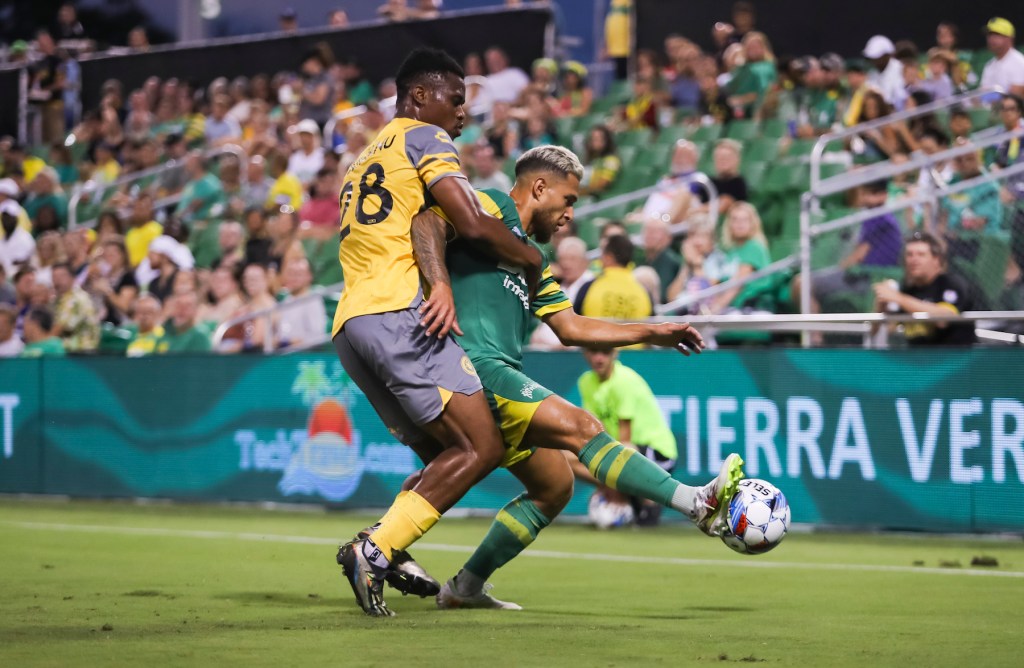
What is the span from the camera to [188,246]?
19.8 m

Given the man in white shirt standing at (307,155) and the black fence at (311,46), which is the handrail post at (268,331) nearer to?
the man in white shirt standing at (307,155)

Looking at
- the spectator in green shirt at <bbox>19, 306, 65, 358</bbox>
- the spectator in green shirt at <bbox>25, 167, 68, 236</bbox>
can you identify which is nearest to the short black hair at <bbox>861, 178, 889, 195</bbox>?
the spectator in green shirt at <bbox>19, 306, 65, 358</bbox>

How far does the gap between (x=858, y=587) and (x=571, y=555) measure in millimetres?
2341

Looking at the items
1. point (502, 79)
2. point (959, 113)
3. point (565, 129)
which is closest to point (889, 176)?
point (959, 113)

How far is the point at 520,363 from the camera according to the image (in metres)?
6.93

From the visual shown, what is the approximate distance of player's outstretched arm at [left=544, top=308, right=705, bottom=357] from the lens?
22.0 ft

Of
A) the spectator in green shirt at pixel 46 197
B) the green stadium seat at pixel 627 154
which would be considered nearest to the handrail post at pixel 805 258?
the green stadium seat at pixel 627 154

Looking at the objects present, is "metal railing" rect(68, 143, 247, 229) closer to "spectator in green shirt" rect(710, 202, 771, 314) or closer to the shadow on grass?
"spectator in green shirt" rect(710, 202, 771, 314)

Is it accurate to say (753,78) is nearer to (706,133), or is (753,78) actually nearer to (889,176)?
(706,133)

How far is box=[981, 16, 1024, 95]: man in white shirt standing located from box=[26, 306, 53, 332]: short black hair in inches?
389

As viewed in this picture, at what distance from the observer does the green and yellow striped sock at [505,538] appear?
6.88m

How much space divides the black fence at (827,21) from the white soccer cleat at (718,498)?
42.4ft

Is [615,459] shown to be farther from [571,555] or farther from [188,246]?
[188,246]

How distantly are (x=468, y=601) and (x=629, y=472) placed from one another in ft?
3.38
